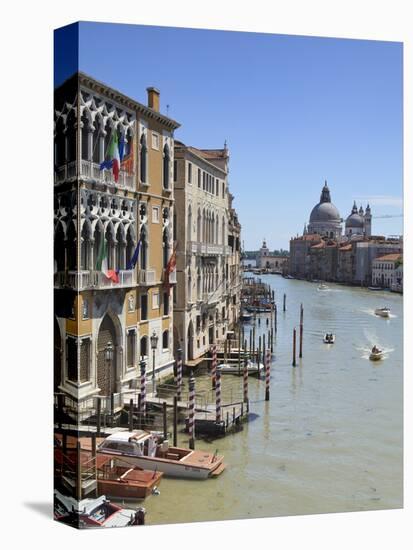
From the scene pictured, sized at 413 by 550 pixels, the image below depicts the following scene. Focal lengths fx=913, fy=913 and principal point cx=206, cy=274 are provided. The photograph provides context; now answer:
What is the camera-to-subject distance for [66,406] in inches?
246

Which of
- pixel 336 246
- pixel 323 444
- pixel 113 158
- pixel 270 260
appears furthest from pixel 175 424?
pixel 336 246

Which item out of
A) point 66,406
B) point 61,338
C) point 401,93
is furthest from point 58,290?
point 401,93

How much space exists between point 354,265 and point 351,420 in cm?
304

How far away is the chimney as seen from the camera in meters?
6.62

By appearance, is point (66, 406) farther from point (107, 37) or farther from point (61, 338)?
point (107, 37)

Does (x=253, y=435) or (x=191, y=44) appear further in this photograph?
(x=253, y=435)

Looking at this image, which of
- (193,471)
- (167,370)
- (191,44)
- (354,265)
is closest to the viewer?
(191,44)

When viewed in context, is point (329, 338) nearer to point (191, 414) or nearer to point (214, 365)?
point (214, 365)

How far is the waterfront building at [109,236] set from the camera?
20.4 ft

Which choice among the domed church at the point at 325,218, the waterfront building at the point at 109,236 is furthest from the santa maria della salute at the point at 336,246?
the waterfront building at the point at 109,236

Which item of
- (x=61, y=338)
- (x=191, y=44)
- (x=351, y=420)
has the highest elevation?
(x=191, y=44)

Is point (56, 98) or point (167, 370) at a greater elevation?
point (56, 98)

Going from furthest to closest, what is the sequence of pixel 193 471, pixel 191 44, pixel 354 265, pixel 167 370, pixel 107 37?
pixel 354 265, pixel 167 370, pixel 193 471, pixel 191 44, pixel 107 37

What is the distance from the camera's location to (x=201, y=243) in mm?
7984
